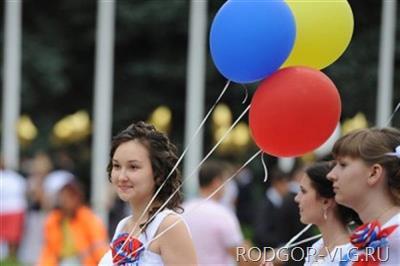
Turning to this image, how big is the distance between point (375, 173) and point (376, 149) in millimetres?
103

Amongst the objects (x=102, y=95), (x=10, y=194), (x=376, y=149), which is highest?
(x=376, y=149)

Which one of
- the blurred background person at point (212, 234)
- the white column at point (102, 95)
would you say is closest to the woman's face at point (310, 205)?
the blurred background person at point (212, 234)

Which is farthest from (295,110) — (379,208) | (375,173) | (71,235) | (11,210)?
(11,210)

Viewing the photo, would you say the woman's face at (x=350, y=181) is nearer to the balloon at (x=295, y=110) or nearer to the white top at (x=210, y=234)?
the balloon at (x=295, y=110)

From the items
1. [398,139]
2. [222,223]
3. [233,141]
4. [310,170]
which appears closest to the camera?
[398,139]

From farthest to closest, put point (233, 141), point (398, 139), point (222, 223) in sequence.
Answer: point (233, 141) → point (222, 223) → point (398, 139)

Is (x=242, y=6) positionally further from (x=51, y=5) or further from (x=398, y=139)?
(x=51, y=5)

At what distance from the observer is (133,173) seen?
5.41m

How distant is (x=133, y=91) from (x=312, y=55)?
24576 mm

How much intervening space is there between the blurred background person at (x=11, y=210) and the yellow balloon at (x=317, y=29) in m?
10.7

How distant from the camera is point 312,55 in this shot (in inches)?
214

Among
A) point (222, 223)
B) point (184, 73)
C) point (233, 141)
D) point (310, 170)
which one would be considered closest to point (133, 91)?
point (184, 73)

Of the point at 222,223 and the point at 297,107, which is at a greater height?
the point at 297,107

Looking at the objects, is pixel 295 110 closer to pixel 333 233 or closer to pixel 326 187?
pixel 326 187
